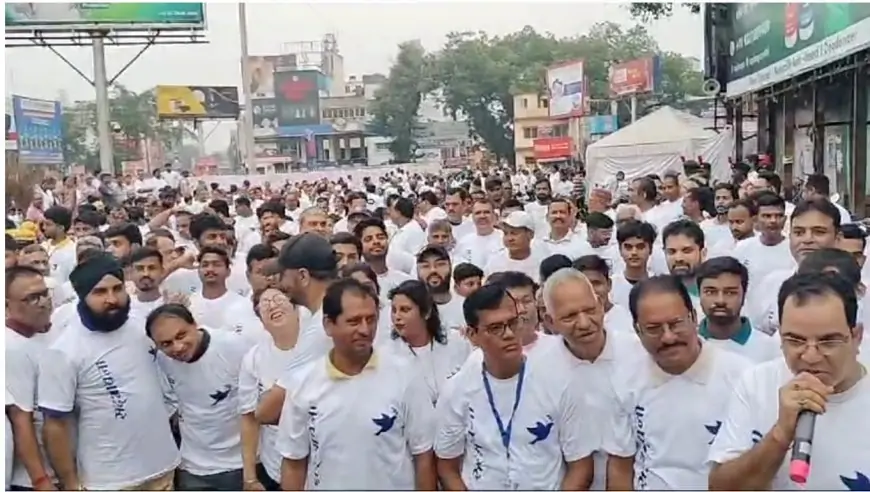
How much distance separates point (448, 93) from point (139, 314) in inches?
1987

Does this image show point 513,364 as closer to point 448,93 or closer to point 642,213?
point 642,213

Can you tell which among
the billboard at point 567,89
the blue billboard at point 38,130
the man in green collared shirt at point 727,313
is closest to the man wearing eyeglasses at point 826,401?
the man in green collared shirt at point 727,313

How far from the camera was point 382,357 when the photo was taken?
3.19m

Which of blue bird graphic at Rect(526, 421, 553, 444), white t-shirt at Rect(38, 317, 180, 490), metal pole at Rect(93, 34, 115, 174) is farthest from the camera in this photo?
metal pole at Rect(93, 34, 115, 174)

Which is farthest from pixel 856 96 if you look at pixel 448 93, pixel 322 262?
pixel 448 93

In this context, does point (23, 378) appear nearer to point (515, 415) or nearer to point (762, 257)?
point (515, 415)

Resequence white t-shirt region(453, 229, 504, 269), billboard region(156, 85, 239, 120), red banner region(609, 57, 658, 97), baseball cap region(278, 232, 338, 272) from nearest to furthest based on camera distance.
→ baseball cap region(278, 232, 338, 272) < white t-shirt region(453, 229, 504, 269) < red banner region(609, 57, 658, 97) < billboard region(156, 85, 239, 120)

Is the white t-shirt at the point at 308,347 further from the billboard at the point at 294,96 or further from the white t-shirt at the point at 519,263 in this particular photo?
the billboard at the point at 294,96

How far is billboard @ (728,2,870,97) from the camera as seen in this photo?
343 inches

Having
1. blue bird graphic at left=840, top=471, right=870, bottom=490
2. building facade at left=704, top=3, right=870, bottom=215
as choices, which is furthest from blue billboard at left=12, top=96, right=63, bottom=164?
blue bird graphic at left=840, top=471, right=870, bottom=490

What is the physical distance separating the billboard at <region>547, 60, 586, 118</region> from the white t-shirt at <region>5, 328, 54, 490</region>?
3204cm

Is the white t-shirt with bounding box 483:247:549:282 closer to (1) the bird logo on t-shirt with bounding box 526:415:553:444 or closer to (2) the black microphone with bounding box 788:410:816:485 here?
(1) the bird logo on t-shirt with bounding box 526:415:553:444

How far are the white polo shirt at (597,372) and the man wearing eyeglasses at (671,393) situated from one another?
0.23 feet

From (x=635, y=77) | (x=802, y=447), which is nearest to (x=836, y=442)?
(x=802, y=447)
